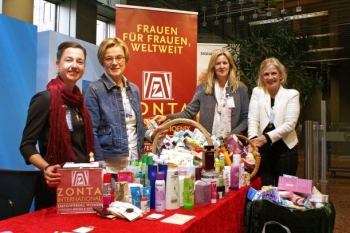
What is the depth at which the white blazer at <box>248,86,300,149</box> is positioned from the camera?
2482mm

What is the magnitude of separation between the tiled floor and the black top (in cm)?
227

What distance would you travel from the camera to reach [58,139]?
5.10 feet

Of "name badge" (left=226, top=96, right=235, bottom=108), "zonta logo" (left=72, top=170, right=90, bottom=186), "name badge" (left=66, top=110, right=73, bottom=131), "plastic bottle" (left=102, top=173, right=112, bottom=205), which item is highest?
"name badge" (left=226, top=96, right=235, bottom=108)

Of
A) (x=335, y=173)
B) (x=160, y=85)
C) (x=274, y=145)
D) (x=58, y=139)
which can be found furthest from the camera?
(x=335, y=173)

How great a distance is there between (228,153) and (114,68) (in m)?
0.82

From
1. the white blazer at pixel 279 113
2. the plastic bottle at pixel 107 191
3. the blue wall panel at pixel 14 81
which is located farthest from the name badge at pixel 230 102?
the blue wall panel at pixel 14 81

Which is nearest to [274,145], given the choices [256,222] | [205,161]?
[256,222]

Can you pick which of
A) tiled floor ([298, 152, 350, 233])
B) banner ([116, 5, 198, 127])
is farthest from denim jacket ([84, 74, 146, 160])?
tiled floor ([298, 152, 350, 233])

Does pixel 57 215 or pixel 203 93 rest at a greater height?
pixel 203 93

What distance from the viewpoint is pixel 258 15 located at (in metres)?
6.96

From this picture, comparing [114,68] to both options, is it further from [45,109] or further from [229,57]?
[229,57]

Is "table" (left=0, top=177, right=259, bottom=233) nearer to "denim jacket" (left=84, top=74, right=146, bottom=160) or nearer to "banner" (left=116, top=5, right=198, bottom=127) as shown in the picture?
"denim jacket" (left=84, top=74, right=146, bottom=160)

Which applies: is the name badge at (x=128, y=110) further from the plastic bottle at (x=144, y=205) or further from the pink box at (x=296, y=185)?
the pink box at (x=296, y=185)

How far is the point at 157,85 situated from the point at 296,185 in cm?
172
